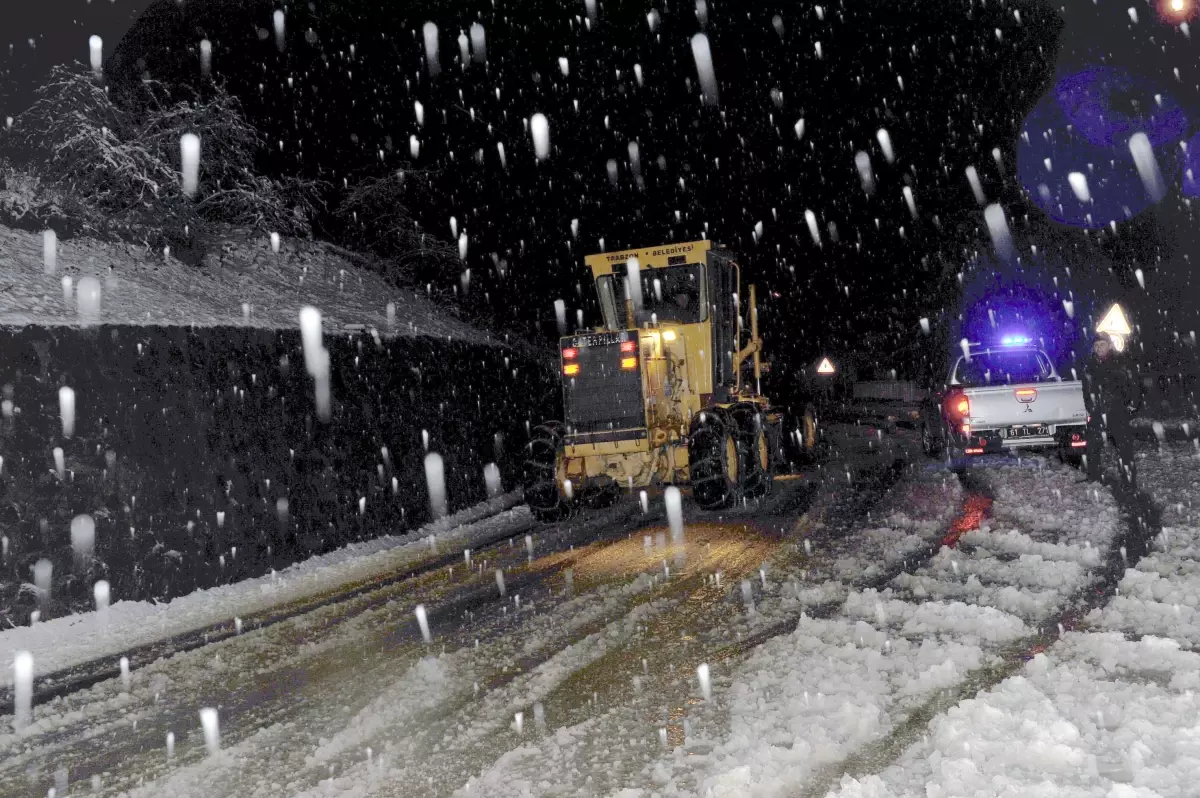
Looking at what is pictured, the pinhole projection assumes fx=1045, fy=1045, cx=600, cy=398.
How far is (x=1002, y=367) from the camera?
15.8m

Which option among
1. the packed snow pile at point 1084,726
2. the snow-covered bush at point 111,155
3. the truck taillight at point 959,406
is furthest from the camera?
the truck taillight at point 959,406

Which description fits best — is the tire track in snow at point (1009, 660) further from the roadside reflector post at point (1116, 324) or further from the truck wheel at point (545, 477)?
the roadside reflector post at point (1116, 324)

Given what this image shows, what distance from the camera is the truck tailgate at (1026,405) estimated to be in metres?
14.2

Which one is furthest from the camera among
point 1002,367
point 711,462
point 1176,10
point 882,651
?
point 1002,367

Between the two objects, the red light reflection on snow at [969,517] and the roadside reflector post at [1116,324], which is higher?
the roadside reflector post at [1116,324]

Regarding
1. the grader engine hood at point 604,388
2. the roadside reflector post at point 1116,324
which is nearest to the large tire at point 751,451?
the grader engine hood at point 604,388

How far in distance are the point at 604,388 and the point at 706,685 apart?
25.5ft

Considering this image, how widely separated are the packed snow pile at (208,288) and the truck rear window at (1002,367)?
7.86 metres

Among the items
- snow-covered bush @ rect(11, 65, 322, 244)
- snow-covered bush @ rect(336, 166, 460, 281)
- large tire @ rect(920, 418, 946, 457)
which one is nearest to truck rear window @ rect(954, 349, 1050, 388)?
large tire @ rect(920, 418, 946, 457)

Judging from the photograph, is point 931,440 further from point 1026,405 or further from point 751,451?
point 751,451

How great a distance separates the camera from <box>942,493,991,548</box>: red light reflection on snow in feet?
32.7

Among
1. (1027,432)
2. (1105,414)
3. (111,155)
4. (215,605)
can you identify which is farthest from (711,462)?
(111,155)

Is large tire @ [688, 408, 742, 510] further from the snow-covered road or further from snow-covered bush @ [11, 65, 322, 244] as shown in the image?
snow-covered bush @ [11, 65, 322, 244]

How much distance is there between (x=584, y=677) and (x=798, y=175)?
101ft
